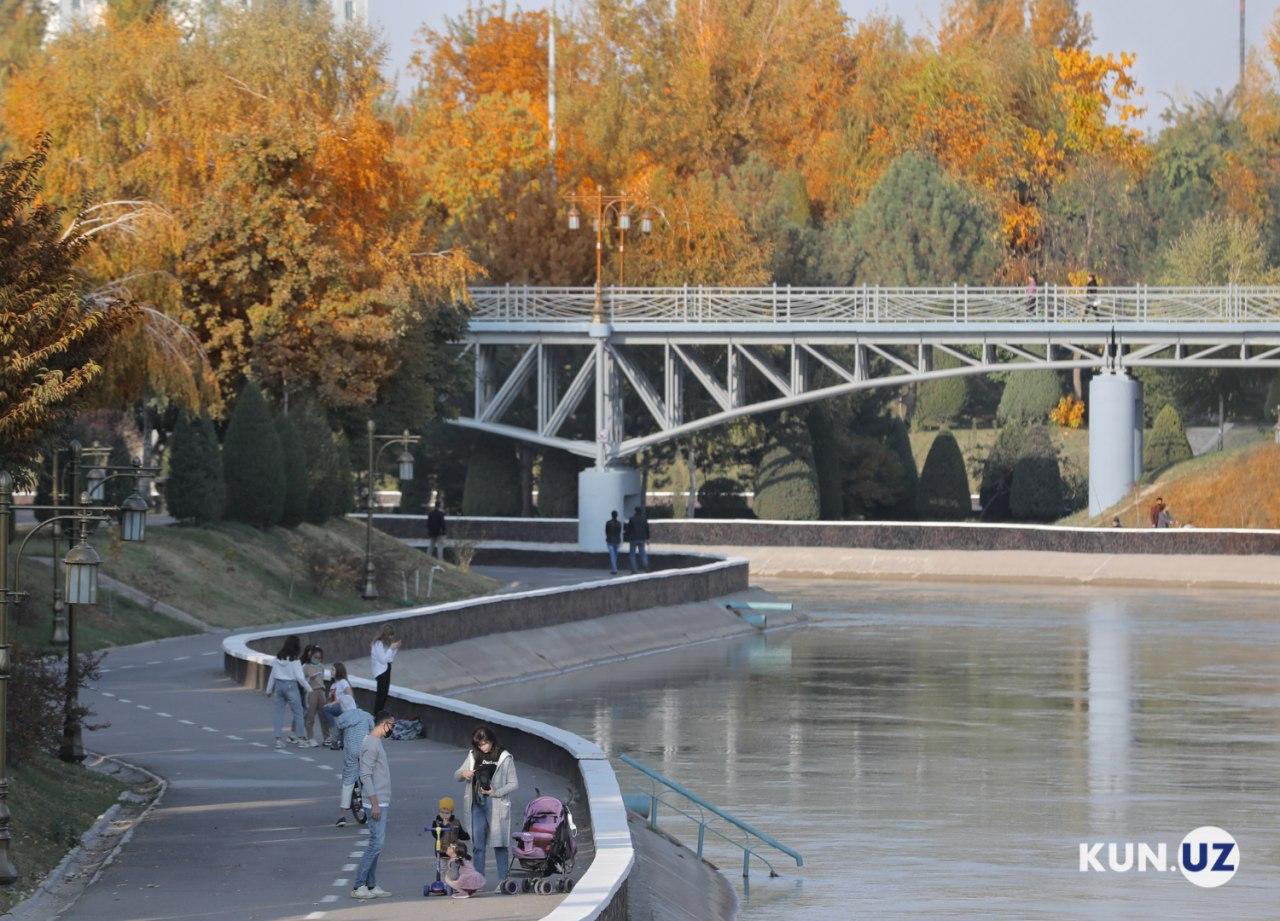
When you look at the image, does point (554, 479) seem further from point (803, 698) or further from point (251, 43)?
point (803, 698)

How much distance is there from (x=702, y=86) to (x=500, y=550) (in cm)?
4098

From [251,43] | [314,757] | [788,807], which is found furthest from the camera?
[251,43]

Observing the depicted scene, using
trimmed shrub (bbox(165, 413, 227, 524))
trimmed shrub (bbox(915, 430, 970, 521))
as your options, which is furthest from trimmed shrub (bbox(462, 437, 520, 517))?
trimmed shrub (bbox(165, 413, 227, 524))

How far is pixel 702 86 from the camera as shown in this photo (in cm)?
11181

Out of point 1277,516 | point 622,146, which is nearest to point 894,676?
point 1277,516

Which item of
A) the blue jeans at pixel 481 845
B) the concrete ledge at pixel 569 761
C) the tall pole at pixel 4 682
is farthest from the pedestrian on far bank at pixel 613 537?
the tall pole at pixel 4 682

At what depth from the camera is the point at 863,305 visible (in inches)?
3130

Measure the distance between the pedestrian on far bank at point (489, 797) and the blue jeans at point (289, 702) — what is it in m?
9.14

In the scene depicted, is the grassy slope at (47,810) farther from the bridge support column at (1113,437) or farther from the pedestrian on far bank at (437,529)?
the bridge support column at (1113,437)

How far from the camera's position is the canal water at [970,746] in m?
27.0

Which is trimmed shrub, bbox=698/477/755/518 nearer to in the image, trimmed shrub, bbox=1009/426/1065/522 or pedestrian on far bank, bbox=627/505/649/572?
trimmed shrub, bbox=1009/426/1065/522

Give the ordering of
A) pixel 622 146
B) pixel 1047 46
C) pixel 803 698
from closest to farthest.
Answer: pixel 803 698
pixel 622 146
pixel 1047 46

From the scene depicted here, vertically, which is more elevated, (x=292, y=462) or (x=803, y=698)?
(x=292, y=462)

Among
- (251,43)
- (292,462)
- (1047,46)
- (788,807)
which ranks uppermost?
(1047,46)
